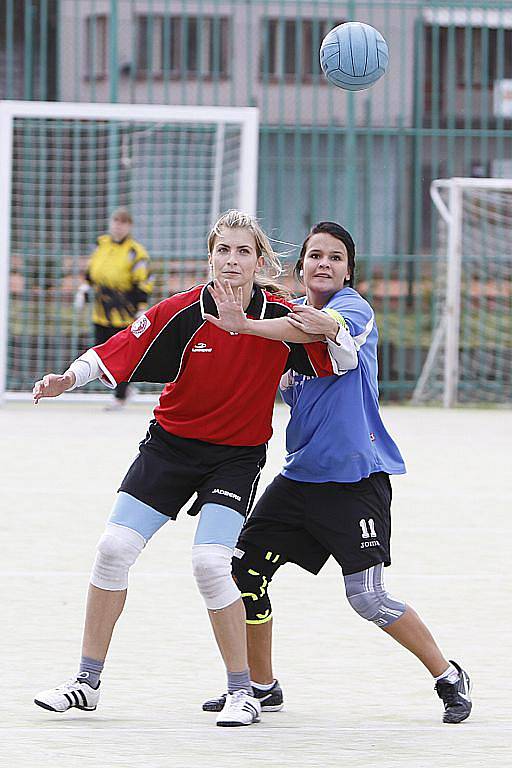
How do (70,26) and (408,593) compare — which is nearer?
(408,593)

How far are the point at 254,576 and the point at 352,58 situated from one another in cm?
301

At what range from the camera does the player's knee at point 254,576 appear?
5000 mm

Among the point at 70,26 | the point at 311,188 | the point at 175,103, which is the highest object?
the point at 70,26

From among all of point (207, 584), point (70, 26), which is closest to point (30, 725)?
point (207, 584)

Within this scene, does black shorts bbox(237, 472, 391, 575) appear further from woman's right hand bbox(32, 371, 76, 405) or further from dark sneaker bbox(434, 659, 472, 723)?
woman's right hand bbox(32, 371, 76, 405)

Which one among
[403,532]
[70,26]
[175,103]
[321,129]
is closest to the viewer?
[403,532]

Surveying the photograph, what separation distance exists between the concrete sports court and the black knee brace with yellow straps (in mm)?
336

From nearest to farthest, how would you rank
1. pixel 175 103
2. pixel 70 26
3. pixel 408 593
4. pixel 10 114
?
1. pixel 408 593
2. pixel 10 114
3. pixel 175 103
4. pixel 70 26

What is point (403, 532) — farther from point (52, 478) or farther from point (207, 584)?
point (207, 584)

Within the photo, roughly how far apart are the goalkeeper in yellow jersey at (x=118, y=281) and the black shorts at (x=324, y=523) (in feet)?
33.5

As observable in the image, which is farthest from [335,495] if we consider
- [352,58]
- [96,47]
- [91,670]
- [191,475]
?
[96,47]

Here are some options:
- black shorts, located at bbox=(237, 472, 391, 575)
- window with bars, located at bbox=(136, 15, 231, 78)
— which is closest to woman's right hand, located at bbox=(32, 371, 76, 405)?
black shorts, located at bbox=(237, 472, 391, 575)

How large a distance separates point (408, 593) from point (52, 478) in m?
4.19

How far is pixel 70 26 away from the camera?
22.9 metres
